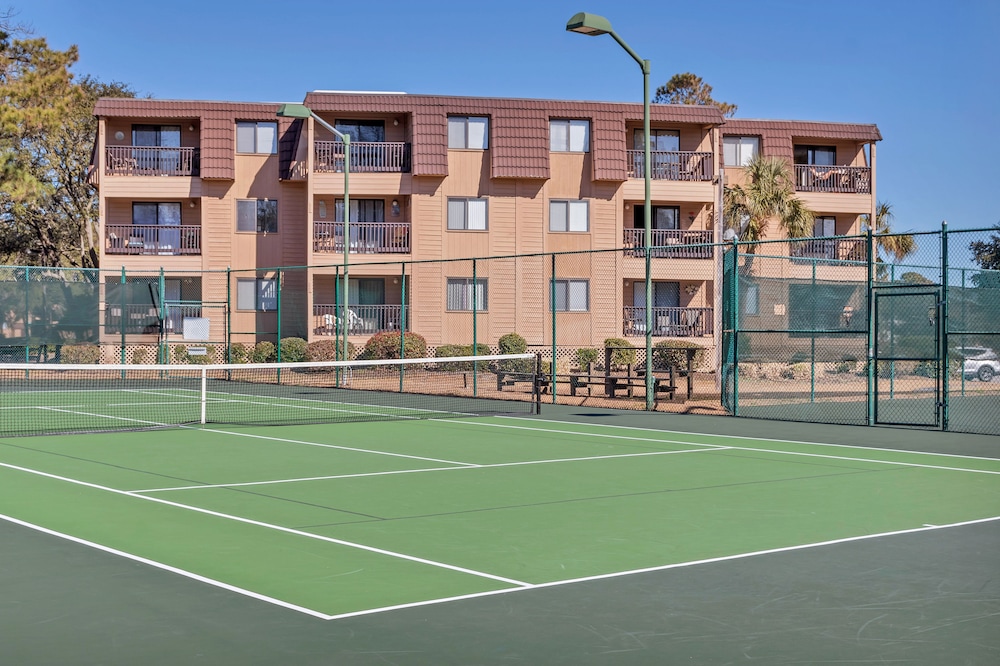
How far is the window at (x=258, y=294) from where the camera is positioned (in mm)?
46375

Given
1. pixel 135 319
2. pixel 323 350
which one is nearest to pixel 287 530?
pixel 135 319

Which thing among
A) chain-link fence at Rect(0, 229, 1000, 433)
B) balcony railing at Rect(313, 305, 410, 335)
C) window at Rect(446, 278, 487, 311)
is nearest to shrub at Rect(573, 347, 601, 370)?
chain-link fence at Rect(0, 229, 1000, 433)

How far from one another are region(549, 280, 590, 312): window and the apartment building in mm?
89

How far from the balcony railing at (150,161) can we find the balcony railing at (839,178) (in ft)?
82.8

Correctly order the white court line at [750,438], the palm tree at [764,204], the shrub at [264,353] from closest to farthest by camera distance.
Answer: the white court line at [750,438] < the shrub at [264,353] < the palm tree at [764,204]

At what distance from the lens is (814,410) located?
24.9 metres

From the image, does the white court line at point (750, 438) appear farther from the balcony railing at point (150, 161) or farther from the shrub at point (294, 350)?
the balcony railing at point (150, 161)

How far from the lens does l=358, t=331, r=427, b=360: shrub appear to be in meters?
38.4

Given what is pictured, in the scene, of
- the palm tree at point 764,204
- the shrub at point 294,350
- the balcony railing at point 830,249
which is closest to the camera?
the shrub at point 294,350

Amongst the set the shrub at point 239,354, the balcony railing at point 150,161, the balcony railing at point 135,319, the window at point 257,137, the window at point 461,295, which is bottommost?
the shrub at point 239,354

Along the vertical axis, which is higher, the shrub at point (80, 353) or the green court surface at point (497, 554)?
the shrub at point (80, 353)

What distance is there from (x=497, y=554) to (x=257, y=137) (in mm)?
39739

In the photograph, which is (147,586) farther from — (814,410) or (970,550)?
(814,410)

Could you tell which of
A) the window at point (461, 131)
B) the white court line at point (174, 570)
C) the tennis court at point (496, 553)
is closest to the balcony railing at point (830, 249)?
the window at point (461, 131)
